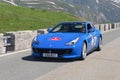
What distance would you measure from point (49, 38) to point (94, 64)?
181 cm

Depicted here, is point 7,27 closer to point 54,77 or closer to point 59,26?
point 59,26

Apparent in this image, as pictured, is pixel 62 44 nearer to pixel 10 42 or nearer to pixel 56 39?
pixel 56 39

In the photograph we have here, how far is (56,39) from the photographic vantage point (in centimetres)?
1153

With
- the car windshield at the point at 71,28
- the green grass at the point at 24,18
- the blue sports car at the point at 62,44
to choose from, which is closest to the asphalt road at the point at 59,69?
the blue sports car at the point at 62,44

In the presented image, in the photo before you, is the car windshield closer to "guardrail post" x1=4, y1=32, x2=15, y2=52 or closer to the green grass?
"guardrail post" x1=4, y1=32, x2=15, y2=52

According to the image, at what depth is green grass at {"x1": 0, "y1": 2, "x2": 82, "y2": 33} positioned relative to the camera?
38781mm

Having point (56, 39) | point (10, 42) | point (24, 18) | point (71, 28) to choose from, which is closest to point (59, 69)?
point (56, 39)

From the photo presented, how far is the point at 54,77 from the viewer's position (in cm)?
850

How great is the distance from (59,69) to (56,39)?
1.91 m

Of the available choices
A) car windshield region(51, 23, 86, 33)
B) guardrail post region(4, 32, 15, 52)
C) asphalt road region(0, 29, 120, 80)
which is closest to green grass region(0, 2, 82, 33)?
guardrail post region(4, 32, 15, 52)

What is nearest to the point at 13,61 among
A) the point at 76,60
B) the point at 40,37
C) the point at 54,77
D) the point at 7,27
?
the point at 40,37

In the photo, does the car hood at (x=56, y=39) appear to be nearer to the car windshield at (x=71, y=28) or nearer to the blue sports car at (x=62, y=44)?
the blue sports car at (x=62, y=44)

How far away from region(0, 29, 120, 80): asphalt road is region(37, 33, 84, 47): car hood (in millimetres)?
574

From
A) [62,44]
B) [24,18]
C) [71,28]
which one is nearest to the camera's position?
[62,44]
